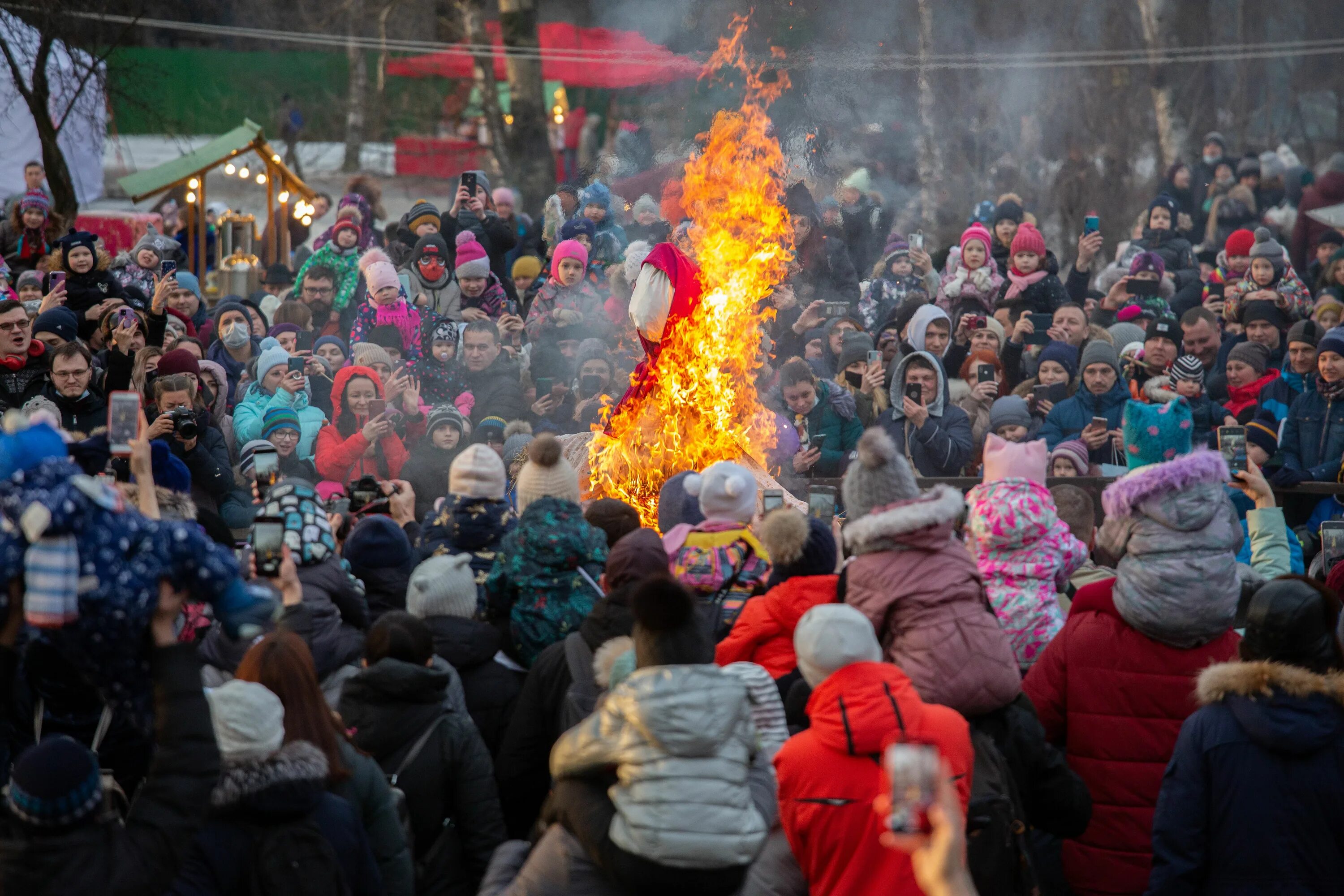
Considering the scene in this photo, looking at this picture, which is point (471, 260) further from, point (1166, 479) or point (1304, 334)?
point (1166, 479)

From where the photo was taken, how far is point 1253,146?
27.0 meters

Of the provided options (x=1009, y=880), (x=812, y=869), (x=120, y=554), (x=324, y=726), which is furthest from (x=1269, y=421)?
(x=120, y=554)

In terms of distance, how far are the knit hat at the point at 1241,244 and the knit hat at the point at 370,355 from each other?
8490mm

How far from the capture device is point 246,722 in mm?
3482

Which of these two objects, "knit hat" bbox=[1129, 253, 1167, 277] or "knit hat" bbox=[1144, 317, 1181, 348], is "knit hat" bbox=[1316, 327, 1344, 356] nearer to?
"knit hat" bbox=[1144, 317, 1181, 348]

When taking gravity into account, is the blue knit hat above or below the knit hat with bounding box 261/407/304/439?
above

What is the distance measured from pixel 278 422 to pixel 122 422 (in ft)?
14.7

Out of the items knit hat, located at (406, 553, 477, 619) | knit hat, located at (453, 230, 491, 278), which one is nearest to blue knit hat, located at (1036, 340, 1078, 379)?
knit hat, located at (453, 230, 491, 278)

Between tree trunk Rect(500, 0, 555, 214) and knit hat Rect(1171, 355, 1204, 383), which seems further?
tree trunk Rect(500, 0, 555, 214)

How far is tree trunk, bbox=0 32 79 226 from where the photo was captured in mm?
15562

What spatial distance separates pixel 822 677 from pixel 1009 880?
92cm

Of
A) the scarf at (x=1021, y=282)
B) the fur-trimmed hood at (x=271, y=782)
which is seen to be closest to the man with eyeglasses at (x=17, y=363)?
the fur-trimmed hood at (x=271, y=782)

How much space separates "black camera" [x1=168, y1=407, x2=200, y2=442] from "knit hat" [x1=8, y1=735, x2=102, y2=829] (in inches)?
190

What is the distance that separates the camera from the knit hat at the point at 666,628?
12.1 ft
